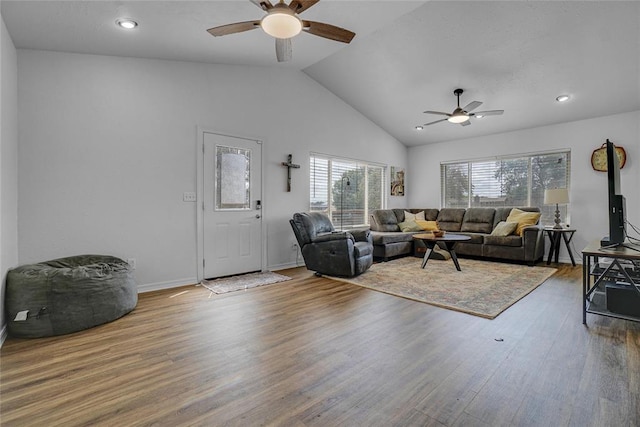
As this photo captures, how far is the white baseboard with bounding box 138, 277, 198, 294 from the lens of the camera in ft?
11.9

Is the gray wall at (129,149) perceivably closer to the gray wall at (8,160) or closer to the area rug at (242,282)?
the gray wall at (8,160)

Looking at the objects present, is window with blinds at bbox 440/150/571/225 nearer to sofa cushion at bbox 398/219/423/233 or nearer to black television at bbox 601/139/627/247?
sofa cushion at bbox 398/219/423/233

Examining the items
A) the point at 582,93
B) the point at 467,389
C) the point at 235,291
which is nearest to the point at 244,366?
the point at 467,389

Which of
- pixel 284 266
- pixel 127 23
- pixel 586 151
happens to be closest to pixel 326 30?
pixel 127 23

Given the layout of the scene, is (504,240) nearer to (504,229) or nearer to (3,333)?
(504,229)

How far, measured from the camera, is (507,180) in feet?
20.6

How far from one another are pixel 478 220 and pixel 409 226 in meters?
1.36

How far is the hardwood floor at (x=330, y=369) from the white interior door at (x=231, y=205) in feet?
4.39

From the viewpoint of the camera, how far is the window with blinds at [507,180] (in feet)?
18.6

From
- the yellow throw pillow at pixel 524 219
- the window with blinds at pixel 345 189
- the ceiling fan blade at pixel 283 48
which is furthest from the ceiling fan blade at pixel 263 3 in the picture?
the yellow throw pillow at pixel 524 219

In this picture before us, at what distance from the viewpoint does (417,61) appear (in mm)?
4480

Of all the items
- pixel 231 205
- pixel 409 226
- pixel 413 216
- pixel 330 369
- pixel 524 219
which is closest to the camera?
pixel 330 369

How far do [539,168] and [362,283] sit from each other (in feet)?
14.9

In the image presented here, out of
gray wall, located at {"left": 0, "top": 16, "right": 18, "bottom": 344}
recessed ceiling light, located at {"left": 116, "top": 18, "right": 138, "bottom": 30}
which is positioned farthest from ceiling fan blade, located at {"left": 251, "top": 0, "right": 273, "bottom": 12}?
gray wall, located at {"left": 0, "top": 16, "right": 18, "bottom": 344}
